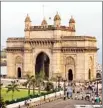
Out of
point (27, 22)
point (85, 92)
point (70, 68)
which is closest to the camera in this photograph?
point (85, 92)

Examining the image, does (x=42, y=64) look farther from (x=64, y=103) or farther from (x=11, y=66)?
(x=64, y=103)

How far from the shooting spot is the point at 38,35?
61.2 meters

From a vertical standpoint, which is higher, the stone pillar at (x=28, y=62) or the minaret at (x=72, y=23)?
the minaret at (x=72, y=23)

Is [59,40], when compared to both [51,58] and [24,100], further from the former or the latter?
[24,100]

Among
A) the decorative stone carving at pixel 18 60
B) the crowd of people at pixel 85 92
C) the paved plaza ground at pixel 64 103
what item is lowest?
the paved plaza ground at pixel 64 103

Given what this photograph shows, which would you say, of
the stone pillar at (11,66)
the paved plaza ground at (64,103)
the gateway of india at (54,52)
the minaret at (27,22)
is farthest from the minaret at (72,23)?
the paved plaza ground at (64,103)

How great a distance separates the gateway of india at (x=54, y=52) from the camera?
58.8 metres

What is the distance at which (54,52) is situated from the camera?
197 feet

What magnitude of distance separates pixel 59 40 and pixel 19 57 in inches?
239

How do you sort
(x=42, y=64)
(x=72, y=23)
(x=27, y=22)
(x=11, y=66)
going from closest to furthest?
(x=27, y=22), (x=11, y=66), (x=72, y=23), (x=42, y=64)

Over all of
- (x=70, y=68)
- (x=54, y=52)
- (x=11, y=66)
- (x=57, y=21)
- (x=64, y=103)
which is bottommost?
(x=64, y=103)

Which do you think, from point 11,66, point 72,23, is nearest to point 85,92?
point 11,66

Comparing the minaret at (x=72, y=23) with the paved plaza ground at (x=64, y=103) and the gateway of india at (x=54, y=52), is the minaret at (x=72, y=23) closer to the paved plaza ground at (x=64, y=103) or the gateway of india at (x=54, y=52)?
the gateway of india at (x=54, y=52)

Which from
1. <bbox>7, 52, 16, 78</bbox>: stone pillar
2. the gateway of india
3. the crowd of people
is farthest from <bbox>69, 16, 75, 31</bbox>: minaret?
the crowd of people
